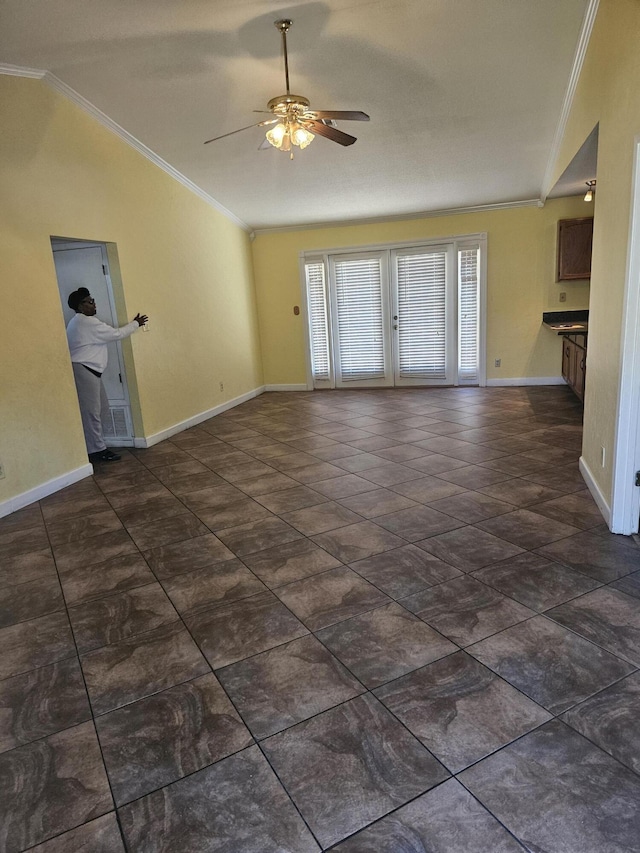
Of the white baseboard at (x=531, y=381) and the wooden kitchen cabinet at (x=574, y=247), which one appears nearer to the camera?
the wooden kitchen cabinet at (x=574, y=247)

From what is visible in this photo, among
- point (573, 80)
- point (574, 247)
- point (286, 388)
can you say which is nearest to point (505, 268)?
point (574, 247)

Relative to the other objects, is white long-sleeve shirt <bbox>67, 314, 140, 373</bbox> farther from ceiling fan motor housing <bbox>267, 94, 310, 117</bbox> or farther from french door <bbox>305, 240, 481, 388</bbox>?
french door <bbox>305, 240, 481, 388</bbox>

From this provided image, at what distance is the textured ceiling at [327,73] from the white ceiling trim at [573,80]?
0.18 feet

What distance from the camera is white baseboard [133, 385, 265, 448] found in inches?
204

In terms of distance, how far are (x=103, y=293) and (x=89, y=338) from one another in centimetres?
55

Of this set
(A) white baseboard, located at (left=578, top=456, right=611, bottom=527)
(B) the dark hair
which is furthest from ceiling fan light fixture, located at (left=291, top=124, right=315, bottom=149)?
(A) white baseboard, located at (left=578, top=456, right=611, bottom=527)

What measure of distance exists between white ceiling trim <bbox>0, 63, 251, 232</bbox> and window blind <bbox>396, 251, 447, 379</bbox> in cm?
285

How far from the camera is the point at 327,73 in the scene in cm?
368

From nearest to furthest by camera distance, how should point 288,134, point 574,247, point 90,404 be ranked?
1. point 288,134
2. point 90,404
3. point 574,247

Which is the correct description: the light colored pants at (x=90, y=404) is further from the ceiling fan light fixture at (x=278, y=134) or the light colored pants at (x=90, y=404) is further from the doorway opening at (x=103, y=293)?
the ceiling fan light fixture at (x=278, y=134)

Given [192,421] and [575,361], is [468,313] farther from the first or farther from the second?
[192,421]

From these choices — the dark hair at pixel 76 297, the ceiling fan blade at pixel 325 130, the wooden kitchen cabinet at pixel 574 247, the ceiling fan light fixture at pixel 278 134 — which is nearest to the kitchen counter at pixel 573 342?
the wooden kitchen cabinet at pixel 574 247

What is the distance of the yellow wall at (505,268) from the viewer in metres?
7.06

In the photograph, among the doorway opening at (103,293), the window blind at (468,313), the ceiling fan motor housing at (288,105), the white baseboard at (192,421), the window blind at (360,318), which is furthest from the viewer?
the window blind at (360,318)
